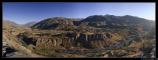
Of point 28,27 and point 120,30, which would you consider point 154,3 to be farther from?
point 28,27

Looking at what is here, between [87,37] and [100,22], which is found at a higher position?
[100,22]

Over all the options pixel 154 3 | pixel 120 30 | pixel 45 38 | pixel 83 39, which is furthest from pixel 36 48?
pixel 154 3

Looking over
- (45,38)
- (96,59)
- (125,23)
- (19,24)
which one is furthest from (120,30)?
(19,24)

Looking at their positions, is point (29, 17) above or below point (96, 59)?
above

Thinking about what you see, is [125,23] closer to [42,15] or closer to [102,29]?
[102,29]

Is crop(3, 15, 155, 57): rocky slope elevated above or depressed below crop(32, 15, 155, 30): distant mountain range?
below

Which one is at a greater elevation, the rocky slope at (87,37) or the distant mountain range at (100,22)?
the distant mountain range at (100,22)

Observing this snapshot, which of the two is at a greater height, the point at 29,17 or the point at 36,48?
the point at 29,17

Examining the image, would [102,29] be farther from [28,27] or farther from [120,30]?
[28,27]

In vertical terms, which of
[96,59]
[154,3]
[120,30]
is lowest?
[96,59]
